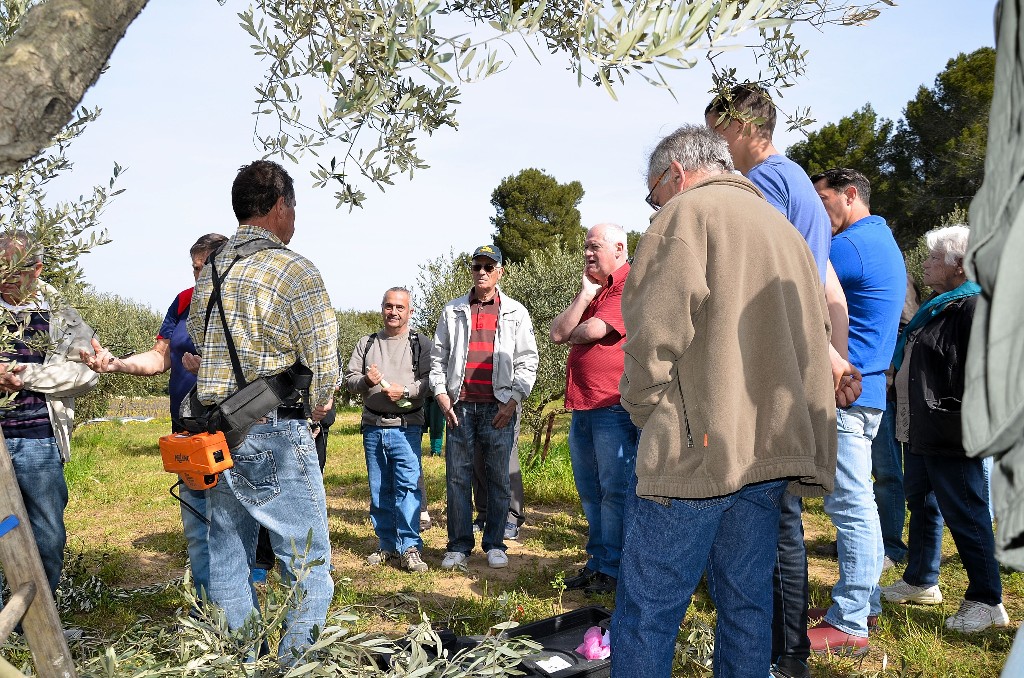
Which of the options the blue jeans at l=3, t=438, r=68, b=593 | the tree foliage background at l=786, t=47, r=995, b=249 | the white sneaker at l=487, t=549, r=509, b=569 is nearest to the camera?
the blue jeans at l=3, t=438, r=68, b=593

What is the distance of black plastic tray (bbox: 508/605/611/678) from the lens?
129 inches

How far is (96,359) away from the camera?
4188 mm

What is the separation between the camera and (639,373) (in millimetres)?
2643

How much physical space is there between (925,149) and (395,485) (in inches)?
1272

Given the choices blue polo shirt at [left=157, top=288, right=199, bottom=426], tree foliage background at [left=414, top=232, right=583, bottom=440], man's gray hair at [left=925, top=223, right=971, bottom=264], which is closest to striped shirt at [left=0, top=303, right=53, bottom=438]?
blue polo shirt at [left=157, top=288, right=199, bottom=426]

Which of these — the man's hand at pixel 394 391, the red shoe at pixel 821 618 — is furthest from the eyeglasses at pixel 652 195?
the man's hand at pixel 394 391

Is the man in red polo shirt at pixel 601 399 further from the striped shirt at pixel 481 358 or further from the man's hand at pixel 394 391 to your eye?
the man's hand at pixel 394 391

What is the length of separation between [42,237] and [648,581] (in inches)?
92.1

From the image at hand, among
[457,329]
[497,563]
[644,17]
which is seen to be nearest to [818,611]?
[497,563]

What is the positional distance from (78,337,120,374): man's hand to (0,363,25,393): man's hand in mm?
280

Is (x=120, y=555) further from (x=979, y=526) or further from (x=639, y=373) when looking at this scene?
(x=979, y=526)

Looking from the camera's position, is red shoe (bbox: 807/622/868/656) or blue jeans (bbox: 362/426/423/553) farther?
blue jeans (bbox: 362/426/423/553)

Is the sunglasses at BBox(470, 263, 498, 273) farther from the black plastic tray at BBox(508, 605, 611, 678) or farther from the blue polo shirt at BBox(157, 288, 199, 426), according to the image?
the black plastic tray at BBox(508, 605, 611, 678)

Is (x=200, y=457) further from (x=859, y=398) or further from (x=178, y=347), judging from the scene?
(x=859, y=398)
